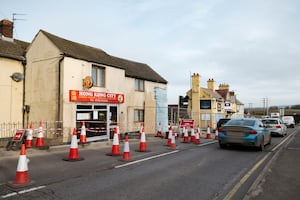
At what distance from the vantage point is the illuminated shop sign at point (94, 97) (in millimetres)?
14469

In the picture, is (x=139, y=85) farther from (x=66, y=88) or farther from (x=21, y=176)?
(x=21, y=176)

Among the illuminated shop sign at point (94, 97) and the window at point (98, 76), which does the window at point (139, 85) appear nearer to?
the illuminated shop sign at point (94, 97)

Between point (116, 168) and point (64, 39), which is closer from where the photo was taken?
point (116, 168)

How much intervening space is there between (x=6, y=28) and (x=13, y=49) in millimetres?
1958

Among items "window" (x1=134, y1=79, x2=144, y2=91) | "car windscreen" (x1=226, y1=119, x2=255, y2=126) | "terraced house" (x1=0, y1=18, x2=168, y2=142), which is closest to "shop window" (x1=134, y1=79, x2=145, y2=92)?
"window" (x1=134, y1=79, x2=144, y2=91)

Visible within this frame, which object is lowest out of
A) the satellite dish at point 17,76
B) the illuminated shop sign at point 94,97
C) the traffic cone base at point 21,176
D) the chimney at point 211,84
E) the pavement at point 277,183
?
the pavement at point 277,183

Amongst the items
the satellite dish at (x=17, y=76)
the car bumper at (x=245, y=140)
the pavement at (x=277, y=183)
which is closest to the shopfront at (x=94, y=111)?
the satellite dish at (x=17, y=76)

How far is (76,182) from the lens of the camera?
595cm

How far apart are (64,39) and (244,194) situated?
51.2 feet

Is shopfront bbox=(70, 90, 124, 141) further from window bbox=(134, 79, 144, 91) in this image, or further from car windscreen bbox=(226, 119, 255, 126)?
car windscreen bbox=(226, 119, 255, 126)

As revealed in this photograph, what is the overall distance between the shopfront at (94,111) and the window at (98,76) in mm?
955

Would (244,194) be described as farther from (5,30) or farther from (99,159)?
(5,30)

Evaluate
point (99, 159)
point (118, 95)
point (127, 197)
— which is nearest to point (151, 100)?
point (118, 95)

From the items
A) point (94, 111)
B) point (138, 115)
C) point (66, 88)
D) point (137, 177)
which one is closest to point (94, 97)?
point (94, 111)
